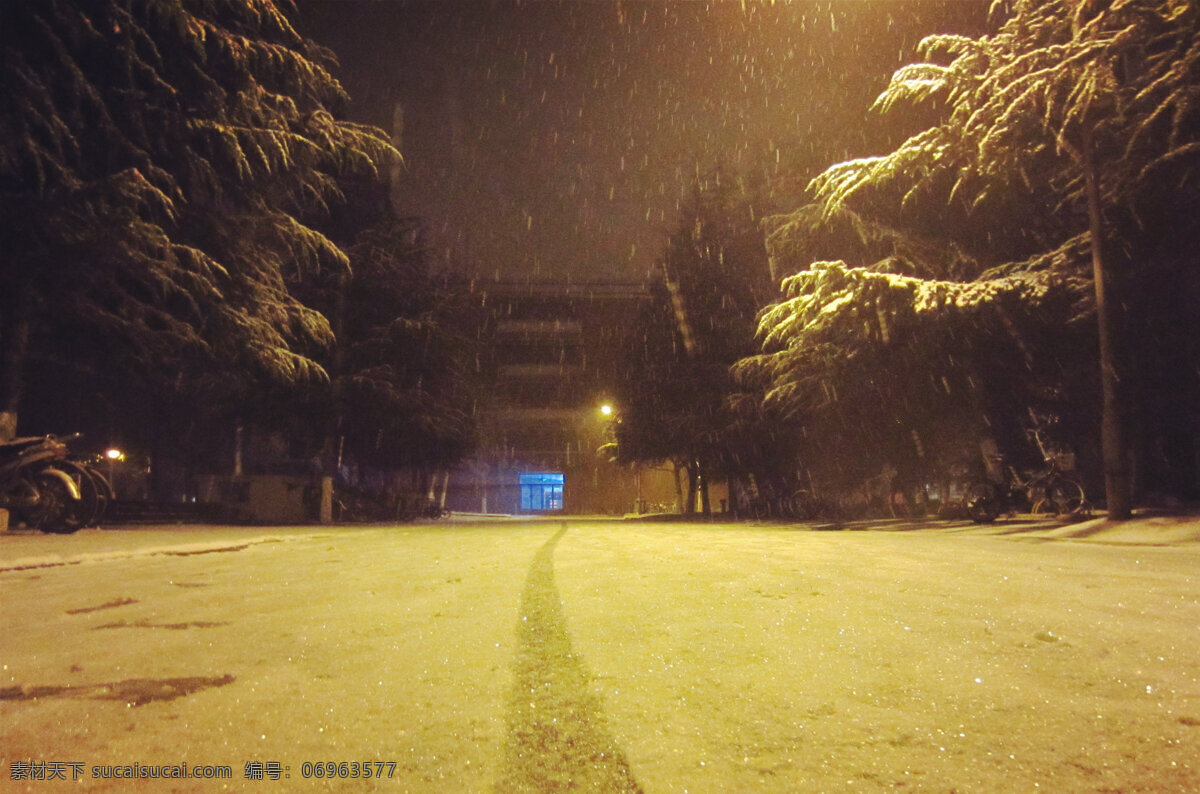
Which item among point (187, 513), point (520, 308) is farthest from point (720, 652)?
point (520, 308)

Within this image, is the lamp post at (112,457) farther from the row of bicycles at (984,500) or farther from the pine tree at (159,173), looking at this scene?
the row of bicycles at (984,500)

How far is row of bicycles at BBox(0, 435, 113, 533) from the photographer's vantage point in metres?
9.06

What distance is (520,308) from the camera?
4434 cm

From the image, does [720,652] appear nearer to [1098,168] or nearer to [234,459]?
[1098,168]

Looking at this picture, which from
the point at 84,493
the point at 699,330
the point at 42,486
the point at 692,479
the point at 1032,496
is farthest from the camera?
the point at 692,479

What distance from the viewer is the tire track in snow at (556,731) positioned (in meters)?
1.72

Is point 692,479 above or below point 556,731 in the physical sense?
above

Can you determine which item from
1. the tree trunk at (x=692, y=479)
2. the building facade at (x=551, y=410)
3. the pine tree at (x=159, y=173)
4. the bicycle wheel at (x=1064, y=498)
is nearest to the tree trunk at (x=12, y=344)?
the pine tree at (x=159, y=173)

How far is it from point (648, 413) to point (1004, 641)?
22.2 metres

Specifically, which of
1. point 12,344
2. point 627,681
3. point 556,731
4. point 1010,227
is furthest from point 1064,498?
point 12,344

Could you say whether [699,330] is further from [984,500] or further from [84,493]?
[84,493]

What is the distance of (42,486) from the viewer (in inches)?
362

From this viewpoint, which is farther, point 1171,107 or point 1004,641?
point 1171,107

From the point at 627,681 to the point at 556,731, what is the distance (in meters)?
0.51
